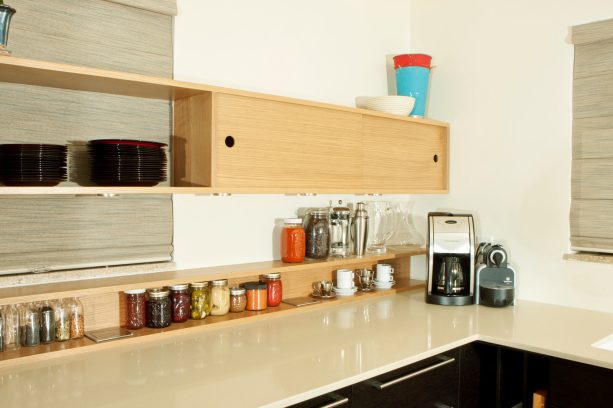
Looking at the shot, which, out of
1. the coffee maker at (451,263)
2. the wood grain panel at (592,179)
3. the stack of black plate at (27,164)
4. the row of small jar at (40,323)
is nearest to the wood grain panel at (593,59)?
the wood grain panel at (592,179)

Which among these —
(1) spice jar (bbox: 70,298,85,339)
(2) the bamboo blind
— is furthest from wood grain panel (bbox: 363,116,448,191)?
(1) spice jar (bbox: 70,298,85,339)

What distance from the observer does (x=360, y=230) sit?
2689mm

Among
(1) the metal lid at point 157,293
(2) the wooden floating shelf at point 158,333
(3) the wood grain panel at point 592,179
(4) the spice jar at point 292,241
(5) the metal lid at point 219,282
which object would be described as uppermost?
(3) the wood grain panel at point 592,179

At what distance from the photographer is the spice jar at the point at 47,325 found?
5.98 ft

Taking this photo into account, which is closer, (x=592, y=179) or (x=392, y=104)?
(x=592, y=179)

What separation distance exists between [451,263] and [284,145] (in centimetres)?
97

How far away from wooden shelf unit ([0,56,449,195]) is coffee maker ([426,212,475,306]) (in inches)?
12.0

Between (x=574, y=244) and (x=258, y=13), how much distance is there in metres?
1.74

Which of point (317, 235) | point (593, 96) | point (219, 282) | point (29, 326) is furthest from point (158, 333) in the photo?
point (593, 96)

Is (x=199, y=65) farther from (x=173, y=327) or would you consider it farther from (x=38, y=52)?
(x=173, y=327)

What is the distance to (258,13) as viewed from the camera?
97.3 inches

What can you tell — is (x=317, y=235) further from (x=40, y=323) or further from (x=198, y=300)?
(x=40, y=323)

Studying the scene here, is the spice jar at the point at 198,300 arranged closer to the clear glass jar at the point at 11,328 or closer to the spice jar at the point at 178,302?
the spice jar at the point at 178,302

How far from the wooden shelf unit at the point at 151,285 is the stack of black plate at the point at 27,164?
0.35m
